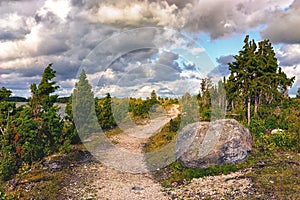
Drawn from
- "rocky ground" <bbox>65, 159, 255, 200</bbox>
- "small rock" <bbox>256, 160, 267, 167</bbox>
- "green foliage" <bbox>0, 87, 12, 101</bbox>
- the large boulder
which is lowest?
"rocky ground" <bbox>65, 159, 255, 200</bbox>

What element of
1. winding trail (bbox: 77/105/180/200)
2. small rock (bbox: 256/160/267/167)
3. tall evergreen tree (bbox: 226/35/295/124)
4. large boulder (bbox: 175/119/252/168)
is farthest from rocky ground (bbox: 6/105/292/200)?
tall evergreen tree (bbox: 226/35/295/124)

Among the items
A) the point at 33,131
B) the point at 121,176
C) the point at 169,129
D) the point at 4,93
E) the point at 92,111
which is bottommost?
the point at 121,176

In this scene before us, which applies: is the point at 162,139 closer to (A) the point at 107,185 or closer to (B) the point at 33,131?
(A) the point at 107,185

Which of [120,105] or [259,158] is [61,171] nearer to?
[259,158]

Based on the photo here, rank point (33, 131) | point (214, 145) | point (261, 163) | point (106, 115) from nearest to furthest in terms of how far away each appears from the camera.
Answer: point (261, 163), point (214, 145), point (33, 131), point (106, 115)

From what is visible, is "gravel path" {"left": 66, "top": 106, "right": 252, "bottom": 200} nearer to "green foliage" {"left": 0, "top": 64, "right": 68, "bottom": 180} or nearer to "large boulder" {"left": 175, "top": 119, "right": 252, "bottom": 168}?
"large boulder" {"left": 175, "top": 119, "right": 252, "bottom": 168}

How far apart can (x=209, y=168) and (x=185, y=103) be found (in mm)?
8976

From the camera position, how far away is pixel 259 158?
19.1 m

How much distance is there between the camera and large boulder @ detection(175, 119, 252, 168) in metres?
18.0

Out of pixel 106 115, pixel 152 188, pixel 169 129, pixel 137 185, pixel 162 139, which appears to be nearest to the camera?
pixel 152 188

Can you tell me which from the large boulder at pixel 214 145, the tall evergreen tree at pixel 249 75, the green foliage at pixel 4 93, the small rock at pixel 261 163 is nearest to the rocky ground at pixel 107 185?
the small rock at pixel 261 163

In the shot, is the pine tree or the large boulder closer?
the large boulder

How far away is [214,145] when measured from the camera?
18312 mm

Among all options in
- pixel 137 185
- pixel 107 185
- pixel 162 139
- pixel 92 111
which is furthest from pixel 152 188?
pixel 92 111
